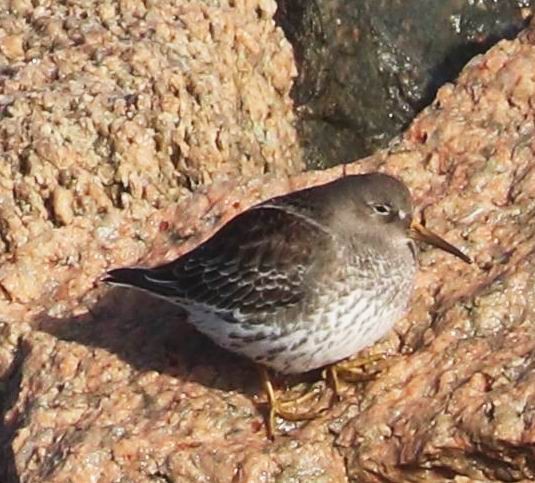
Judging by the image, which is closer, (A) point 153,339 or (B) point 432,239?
(B) point 432,239

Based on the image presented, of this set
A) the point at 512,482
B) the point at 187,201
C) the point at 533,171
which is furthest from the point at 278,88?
the point at 512,482

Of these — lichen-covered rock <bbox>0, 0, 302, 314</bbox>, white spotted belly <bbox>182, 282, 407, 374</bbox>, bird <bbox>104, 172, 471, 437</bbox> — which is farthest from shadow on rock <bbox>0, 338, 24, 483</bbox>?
white spotted belly <bbox>182, 282, 407, 374</bbox>

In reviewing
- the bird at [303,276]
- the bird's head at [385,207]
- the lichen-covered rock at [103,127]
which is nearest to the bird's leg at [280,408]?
the bird at [303,276]

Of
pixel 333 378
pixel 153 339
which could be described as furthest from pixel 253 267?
pixel 153 339

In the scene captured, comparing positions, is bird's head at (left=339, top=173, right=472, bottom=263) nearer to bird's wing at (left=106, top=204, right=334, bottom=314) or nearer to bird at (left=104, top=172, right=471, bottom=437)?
bird at (left=104, top=172, right=471, bottom=437)

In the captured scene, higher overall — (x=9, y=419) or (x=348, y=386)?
(x=348, y=386)

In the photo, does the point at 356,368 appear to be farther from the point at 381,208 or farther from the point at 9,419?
the point at 9,419
